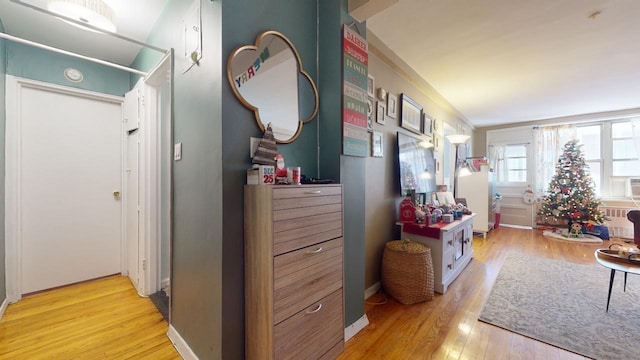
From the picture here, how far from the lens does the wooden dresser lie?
1.18m

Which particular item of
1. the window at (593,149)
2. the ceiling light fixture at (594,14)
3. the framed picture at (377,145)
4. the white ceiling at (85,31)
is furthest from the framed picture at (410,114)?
the window at (593,149)

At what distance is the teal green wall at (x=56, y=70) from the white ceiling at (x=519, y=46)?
2921 mm

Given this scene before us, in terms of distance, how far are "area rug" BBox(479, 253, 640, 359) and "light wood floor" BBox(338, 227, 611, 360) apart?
4.0 inches

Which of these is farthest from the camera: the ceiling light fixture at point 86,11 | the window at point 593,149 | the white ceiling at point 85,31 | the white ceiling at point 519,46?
the window at point 593,149

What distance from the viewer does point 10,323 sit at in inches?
74.5

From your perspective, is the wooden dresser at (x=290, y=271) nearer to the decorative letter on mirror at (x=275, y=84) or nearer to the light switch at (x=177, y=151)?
the decorative letter on mirror at (x=275, y=84)

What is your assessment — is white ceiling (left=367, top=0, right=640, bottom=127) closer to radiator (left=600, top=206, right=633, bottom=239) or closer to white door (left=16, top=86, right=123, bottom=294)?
radiator (left=600, top=206, right=633, bottom=239)

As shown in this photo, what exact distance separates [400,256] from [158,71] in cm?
274

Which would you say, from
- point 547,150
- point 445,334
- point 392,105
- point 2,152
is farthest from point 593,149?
point 2,152

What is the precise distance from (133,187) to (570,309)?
4.36m

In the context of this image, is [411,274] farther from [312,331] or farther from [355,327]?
[312,331]

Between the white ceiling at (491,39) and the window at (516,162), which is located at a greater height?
the white ceiling at (491,39)

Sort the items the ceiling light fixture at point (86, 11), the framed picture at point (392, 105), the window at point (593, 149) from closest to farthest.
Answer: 1. the ceiling light fixture at point (86, 11)
2. the framed picture at point (392, 105)
3. the window at point (593, 149)

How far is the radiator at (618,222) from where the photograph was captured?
15.5 feet
